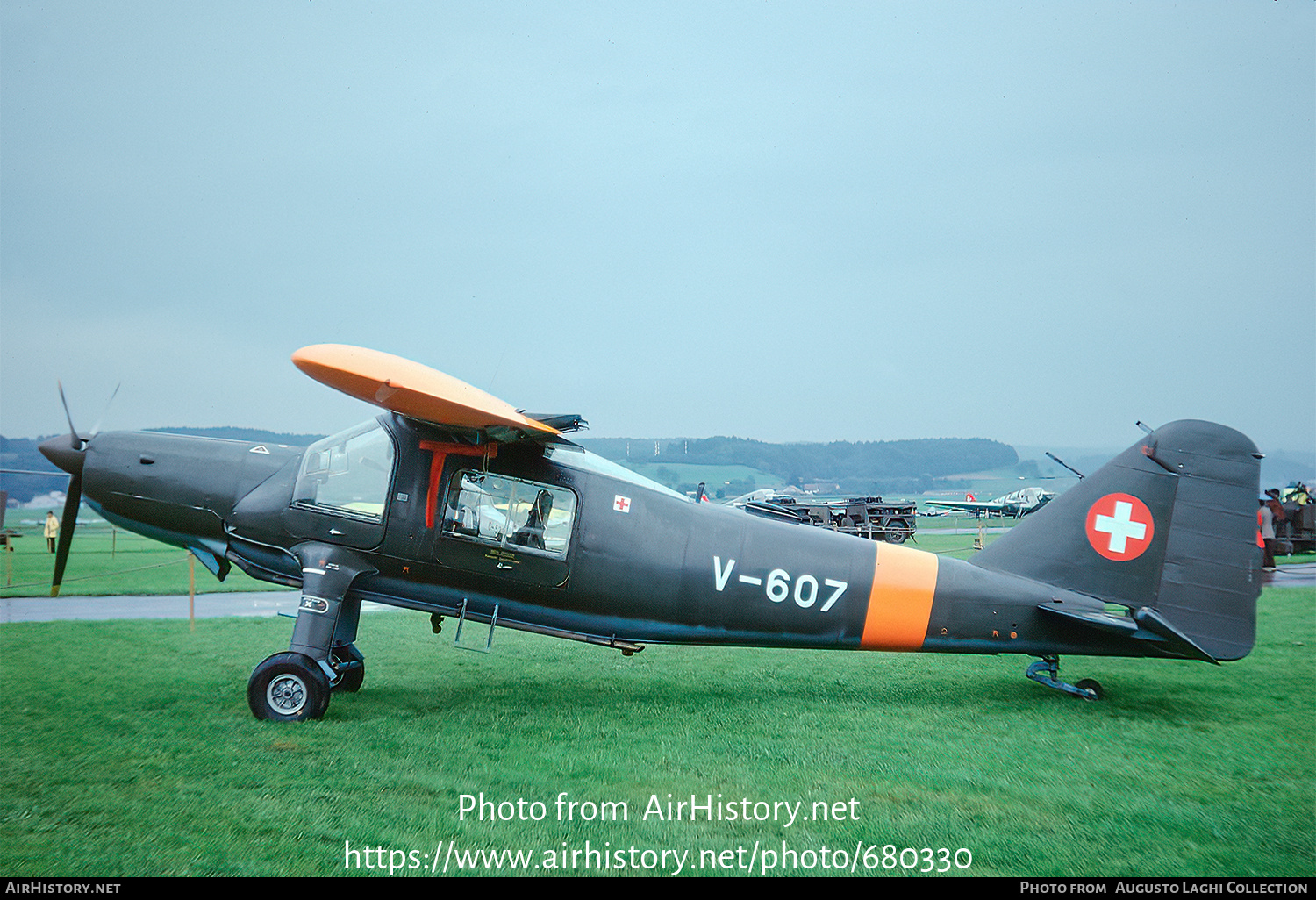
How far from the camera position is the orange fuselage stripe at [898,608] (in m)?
7.24

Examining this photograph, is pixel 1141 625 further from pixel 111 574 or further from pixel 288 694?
pixel 111 574

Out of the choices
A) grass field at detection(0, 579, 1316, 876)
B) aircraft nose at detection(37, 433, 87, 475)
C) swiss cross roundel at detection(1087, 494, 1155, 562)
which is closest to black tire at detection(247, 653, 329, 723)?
grass field at detection(0, 579, 1316, 876)

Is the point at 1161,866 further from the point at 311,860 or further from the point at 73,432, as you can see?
the point at 73,432

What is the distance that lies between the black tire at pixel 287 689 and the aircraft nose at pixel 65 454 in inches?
110

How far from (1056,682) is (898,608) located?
178 cm

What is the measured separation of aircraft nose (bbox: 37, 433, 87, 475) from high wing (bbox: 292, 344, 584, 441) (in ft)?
10.8

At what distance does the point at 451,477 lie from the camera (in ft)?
23.4

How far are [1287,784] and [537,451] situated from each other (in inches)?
241

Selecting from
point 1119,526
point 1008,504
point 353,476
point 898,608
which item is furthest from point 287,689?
point 1008,504

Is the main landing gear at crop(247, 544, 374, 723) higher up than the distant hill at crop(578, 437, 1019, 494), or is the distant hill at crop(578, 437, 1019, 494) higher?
the distant hill at crop(578, 437, 1019, 494)

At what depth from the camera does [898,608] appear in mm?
7254

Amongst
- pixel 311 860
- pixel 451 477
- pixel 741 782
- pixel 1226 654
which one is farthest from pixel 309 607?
pixel 1226 654

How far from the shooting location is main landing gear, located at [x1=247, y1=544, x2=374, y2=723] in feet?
21.3

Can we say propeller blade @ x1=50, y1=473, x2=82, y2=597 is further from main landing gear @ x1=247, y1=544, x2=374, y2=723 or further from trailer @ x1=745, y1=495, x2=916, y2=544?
trailer @ x1=745, y1=495, x2=916, y2=544
